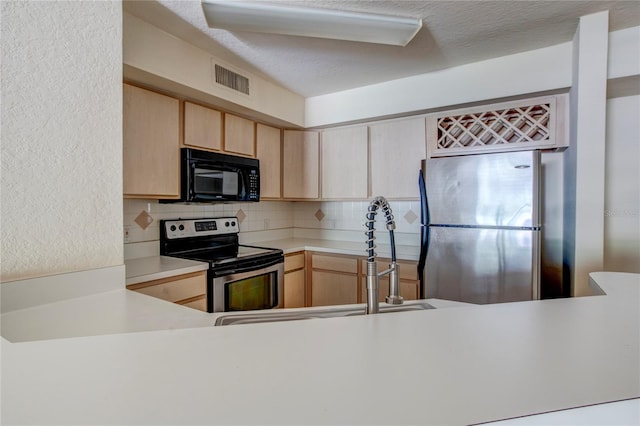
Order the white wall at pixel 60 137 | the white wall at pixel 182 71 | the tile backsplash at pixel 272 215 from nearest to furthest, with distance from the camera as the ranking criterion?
the white wall at pixel 60 137
the white wall at pixel 182 71
the tile backsplash at pixel 272 215

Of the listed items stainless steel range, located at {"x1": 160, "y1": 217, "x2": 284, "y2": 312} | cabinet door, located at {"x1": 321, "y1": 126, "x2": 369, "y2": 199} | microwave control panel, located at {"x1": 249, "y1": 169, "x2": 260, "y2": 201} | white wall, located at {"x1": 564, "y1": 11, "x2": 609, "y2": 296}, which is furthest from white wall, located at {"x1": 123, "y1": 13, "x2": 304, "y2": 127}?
white wall, located at {"x1": 564, "y1": 11, "x2": 609, "y2": 296}

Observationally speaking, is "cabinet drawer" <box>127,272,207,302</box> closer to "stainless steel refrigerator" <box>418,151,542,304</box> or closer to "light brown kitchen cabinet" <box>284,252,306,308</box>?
"light brown kitchen cabinet" <box>284,252,306,308</box>

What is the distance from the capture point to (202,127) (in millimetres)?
2469

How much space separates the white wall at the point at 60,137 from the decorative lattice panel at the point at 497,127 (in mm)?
2288

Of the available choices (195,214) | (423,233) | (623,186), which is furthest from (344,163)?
(623,186)

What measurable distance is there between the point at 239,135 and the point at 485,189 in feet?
6.45

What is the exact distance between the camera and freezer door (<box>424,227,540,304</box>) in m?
2.10

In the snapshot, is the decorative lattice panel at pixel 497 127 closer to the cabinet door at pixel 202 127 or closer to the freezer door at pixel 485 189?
the freezer door at pixel 485 189

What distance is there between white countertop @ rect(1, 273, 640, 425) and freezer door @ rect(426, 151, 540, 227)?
1.52m

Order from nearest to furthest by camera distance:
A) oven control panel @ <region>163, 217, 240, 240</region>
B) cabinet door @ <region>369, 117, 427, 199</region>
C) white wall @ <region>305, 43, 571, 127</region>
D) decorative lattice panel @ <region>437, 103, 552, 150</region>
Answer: white wall @ <region>305, 43, 571, 127</region>
decorative lattice panel @ <region>437, 103, 552, 150</region>
oven control panel @ <region>163, 217, 240, 240</region>
cabinet door @ <region>369, 117, 427, 199</region>

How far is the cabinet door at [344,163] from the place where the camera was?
3074mm

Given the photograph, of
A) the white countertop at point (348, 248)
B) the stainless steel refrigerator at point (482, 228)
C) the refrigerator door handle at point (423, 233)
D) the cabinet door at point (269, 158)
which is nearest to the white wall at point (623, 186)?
the stainless steel refrigerator at point (482, 228)

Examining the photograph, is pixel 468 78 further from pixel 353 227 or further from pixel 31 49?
pixel 31 49

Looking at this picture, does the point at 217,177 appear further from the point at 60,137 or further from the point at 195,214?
the point at 60,137
